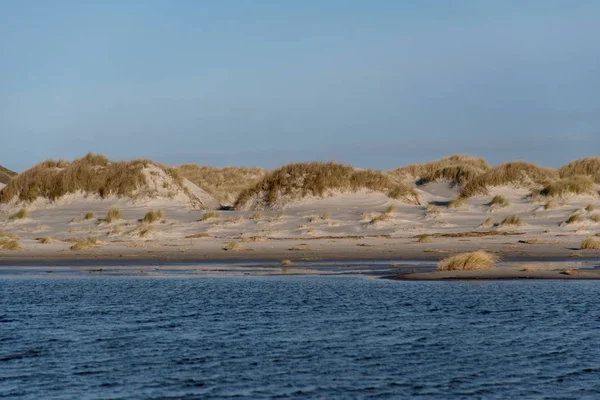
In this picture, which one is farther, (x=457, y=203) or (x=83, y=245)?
(x=457, y=203)

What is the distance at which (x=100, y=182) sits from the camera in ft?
142

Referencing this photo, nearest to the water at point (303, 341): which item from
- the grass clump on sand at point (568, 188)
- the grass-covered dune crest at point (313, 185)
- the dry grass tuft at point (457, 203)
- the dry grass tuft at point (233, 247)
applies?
the dry grass tuft at point (233, 247)

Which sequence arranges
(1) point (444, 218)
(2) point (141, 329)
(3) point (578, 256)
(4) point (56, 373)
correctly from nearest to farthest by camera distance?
(4) point (56, 373) → (2) point (141, 329) → (3) point (578, 256) → (1) point (444, 218)

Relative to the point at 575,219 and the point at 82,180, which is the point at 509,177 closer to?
the point at 575,219

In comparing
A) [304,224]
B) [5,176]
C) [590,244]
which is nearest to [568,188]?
[590,244]

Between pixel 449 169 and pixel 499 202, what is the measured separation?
12416 millimetres

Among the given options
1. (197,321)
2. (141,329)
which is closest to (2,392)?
(141,329)

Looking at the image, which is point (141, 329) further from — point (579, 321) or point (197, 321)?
point (579, 321)

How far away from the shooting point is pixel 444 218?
35.9 m

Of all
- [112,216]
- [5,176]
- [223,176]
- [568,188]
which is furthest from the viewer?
[5,176]

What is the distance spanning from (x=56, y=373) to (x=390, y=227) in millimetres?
24270

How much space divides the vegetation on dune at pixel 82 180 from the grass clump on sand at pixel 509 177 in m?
14.5

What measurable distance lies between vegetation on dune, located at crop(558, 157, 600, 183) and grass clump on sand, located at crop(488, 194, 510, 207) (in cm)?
1716

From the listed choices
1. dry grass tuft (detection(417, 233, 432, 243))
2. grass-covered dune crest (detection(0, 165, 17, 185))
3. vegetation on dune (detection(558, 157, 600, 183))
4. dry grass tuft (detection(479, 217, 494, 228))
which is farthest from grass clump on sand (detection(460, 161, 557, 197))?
grass-covered dune crest (detection(0, 165, 17, 185))
